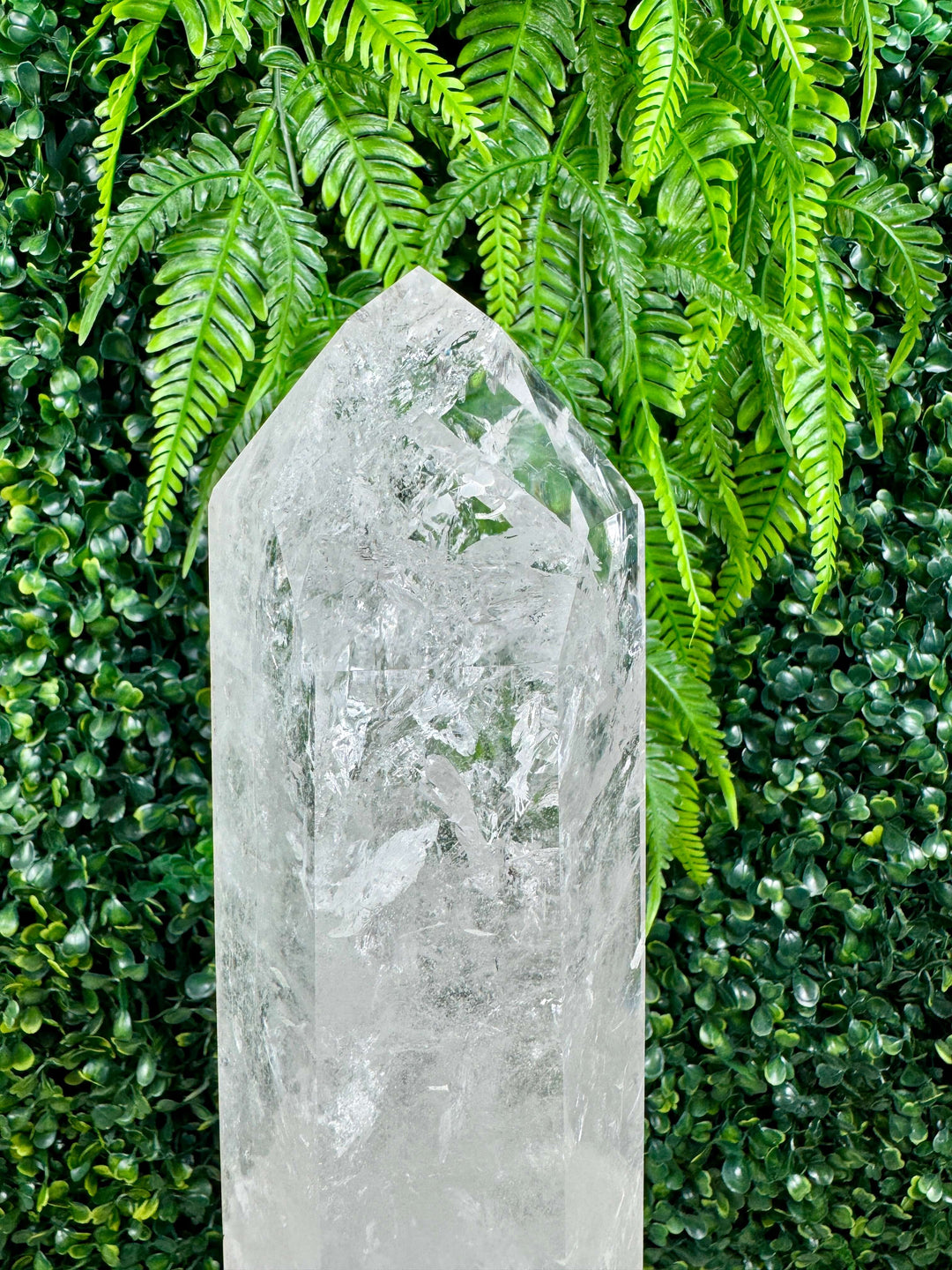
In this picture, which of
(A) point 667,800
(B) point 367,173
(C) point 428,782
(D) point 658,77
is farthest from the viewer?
(A) point 667,800

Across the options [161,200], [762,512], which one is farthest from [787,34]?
[161,200]

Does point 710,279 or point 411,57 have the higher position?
point 411,57

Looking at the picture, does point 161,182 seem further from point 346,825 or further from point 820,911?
point 820,911

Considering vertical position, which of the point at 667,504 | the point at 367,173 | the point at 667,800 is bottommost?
the point at 667,800

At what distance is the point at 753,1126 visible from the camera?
158 centimetres

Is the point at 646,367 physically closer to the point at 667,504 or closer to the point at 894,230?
the point at 667,504

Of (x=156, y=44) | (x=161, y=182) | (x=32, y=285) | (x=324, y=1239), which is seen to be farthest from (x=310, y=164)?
(x=324, y=1239)

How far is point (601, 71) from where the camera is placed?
122cm

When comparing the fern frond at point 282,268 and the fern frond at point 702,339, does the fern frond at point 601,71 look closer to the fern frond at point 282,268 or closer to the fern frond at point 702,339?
the fern frond at point 702,339

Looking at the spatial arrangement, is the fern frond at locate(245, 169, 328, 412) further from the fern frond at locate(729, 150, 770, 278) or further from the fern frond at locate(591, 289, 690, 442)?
the fern frond at locate(729, 150, 770, 278)

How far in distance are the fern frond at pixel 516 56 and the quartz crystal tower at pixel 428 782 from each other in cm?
41

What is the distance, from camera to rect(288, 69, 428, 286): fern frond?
1.19m

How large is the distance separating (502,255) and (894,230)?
469mm

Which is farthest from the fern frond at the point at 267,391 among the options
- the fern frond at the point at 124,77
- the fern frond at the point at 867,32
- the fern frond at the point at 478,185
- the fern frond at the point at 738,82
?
the fern frond at the point at 867,32
